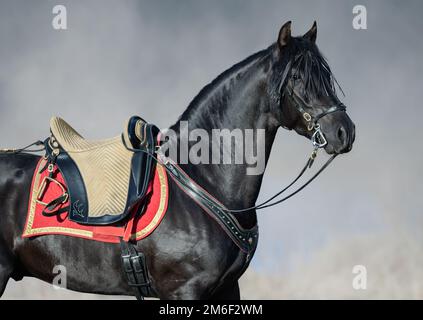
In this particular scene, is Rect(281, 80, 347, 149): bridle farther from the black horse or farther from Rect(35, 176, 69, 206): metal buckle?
Rect(35, 176, 69, 206): metal buckle

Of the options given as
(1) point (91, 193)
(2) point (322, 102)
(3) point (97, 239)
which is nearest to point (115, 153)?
(1) point (91, 193)

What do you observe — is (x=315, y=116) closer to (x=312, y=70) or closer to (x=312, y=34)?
(x=312, y=70)

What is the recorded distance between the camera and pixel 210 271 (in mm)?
4551

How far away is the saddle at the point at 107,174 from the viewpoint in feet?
15.6

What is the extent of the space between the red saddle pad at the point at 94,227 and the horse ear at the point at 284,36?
4.17 feet

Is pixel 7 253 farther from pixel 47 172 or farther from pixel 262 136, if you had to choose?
pixel 262 136

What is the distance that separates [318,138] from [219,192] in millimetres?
825

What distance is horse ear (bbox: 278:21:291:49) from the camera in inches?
184

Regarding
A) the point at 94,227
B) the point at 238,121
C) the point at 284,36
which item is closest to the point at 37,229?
the point at 94,227

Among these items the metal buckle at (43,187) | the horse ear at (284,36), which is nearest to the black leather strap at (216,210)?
the metal buckle at (43,187)

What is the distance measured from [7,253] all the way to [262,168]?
2.14 meters

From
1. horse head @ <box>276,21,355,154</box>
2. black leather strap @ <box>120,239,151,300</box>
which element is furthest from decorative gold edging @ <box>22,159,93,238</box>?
horse head @ <box>276,21,355,154</box>

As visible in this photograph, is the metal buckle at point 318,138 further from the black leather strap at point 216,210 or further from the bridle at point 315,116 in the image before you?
the black leather strap at point 216,210

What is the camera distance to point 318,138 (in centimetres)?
459
